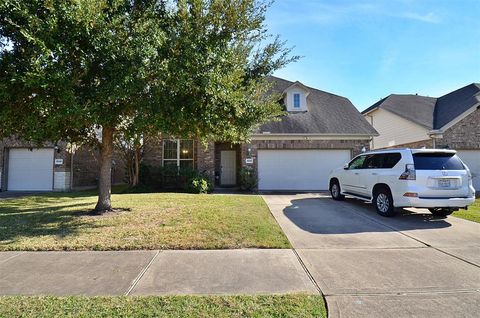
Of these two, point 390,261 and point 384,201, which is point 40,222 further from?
point 384,201

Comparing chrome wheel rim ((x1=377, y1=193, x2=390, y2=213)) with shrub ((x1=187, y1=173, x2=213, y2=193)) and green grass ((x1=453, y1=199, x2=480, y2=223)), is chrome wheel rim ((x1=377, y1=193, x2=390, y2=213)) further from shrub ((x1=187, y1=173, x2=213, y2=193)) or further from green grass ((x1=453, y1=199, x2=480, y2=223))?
shrub ((x1=187, y1=173, x2=213, y2=193))

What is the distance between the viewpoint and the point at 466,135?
1719 centimetres

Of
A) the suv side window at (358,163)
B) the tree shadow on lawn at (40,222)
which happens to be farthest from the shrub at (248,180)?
the tree shadow on lawn at (40,222)

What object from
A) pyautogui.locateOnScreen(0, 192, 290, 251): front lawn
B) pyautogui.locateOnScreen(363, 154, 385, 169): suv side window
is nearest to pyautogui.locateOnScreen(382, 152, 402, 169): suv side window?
pyautogui.locateOnScreen(363, 154, 385, 169): suv side window

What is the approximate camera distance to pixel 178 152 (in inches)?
683

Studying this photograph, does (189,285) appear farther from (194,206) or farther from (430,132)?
(430,132)

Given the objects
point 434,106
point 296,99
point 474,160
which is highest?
point 434,106

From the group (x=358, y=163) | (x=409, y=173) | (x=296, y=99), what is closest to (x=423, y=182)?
(x=409, y=173)

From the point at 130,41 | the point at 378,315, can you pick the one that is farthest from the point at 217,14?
the point at 378,315

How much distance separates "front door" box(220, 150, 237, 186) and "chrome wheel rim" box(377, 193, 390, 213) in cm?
1043

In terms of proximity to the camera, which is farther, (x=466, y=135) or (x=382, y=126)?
(x=382, y=126)

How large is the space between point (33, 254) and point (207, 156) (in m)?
11.6

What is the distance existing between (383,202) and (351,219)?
4.23 ft

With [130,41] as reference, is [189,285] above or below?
below
